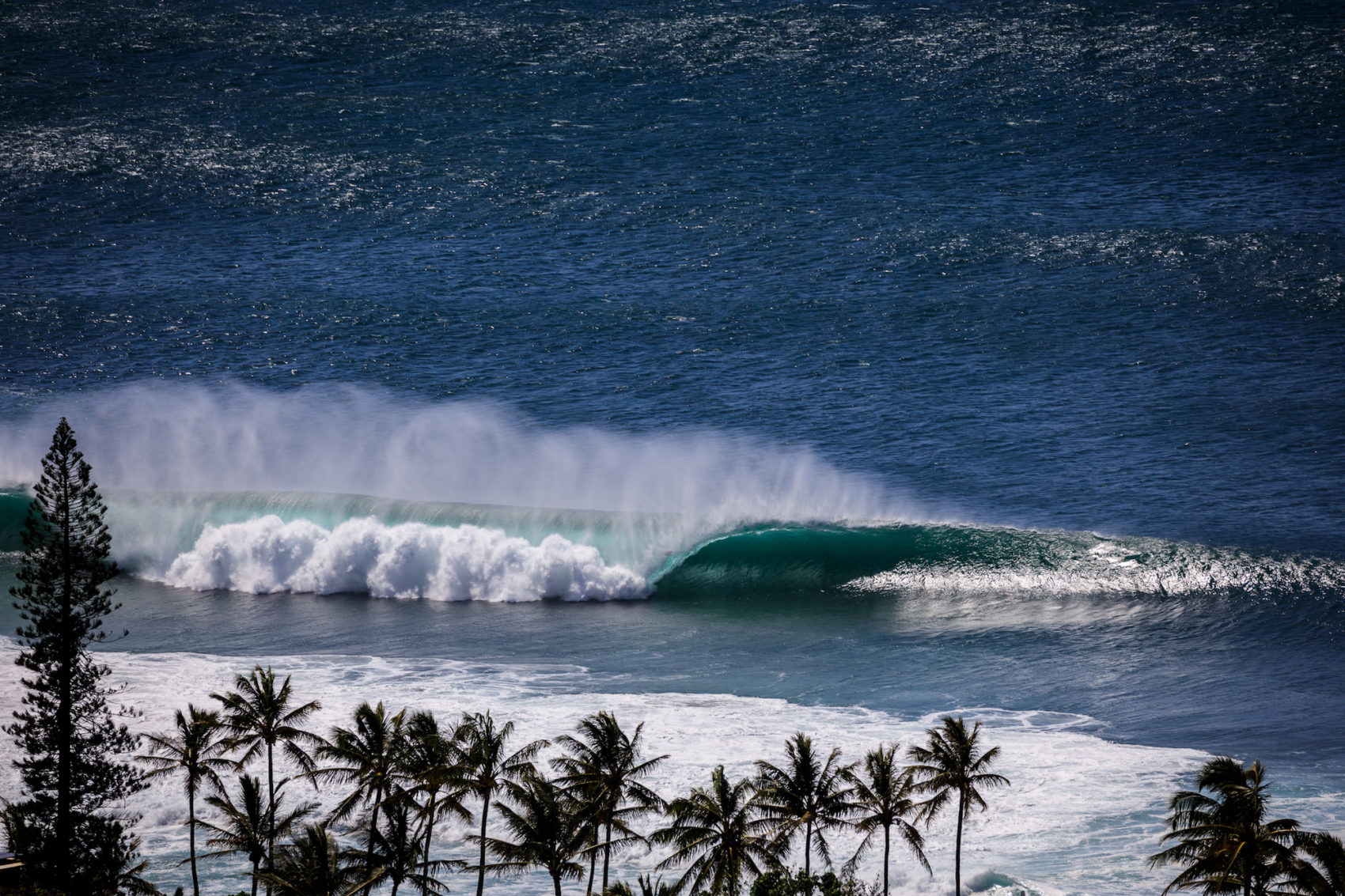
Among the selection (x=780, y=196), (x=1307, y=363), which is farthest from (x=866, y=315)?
(x=1307, y=363)

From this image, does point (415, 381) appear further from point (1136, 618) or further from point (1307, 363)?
point (1307, 363)

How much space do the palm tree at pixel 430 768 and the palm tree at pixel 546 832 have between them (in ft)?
2.51

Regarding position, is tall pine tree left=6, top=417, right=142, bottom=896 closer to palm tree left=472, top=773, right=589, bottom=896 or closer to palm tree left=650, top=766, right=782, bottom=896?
palm tree left=472, top=773, right=589, bottom=896

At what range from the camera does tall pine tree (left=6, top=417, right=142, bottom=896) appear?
21609mm

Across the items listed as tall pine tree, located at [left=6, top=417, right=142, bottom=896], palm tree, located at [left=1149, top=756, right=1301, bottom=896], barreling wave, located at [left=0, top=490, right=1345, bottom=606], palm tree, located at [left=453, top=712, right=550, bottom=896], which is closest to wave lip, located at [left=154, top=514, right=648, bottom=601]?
barreling wave, located at [left=0, top=490, right=1345, bottom=606]

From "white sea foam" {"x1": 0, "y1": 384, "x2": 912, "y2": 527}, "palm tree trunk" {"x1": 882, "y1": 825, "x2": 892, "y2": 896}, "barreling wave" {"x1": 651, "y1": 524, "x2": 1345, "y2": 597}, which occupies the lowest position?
"palm tree trunk" {"x1": 882, "y1": 825, "x2": 892, "y2": 896}

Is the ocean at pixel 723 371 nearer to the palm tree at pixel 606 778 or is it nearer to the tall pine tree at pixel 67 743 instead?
the tall pine tree at pixel 67 743

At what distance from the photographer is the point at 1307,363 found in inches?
1863

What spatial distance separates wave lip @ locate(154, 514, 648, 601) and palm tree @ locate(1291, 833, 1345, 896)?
20.9 metres

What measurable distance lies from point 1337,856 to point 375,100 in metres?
66.4

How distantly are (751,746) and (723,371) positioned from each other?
976 inches

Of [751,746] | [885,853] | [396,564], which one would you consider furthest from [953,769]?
[396,564]

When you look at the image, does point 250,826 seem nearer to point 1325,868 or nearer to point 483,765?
point 483,765

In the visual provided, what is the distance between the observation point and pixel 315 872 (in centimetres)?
2042
